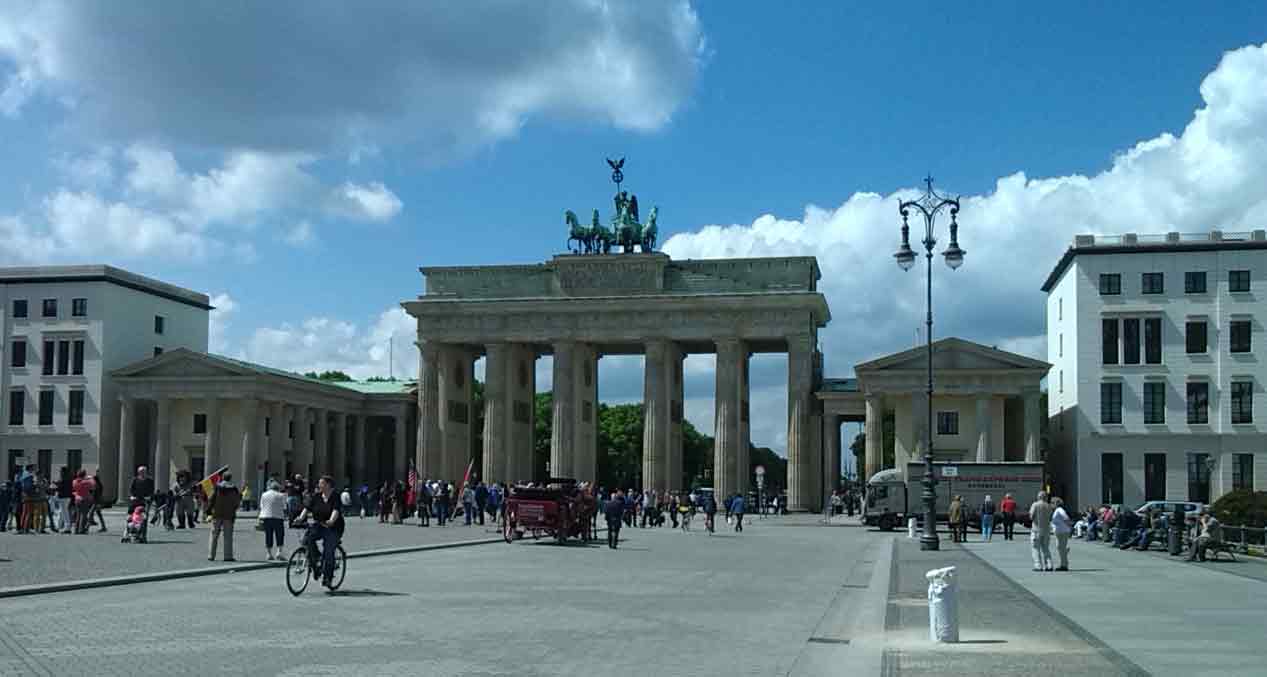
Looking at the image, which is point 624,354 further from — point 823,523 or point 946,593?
point 946,593

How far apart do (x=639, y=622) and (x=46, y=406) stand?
252 feet

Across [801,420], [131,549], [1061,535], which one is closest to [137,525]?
[131,549]

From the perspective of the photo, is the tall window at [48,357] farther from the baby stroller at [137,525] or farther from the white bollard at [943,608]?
the white bollard at [943,608]

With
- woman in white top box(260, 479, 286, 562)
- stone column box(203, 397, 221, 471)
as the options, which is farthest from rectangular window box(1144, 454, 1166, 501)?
woman in white top box(260, 479, 286, 562)

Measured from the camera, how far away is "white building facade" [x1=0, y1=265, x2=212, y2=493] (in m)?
85.7

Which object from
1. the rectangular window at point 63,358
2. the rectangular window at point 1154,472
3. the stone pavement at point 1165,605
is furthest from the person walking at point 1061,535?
the rectangular window at point 63,358

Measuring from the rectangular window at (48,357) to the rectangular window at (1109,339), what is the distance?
6493 cm

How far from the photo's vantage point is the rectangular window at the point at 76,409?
85.6 meters

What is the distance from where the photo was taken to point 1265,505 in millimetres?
44250

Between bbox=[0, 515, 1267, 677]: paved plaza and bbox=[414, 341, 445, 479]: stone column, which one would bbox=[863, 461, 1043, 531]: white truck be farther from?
bbox=[414, 341, 445, 479]: stone column

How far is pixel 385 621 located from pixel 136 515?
763 inches

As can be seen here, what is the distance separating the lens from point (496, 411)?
89812mm

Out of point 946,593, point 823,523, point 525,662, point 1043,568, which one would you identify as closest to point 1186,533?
point 1043,568

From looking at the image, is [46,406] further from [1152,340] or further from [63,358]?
[1152,340]
